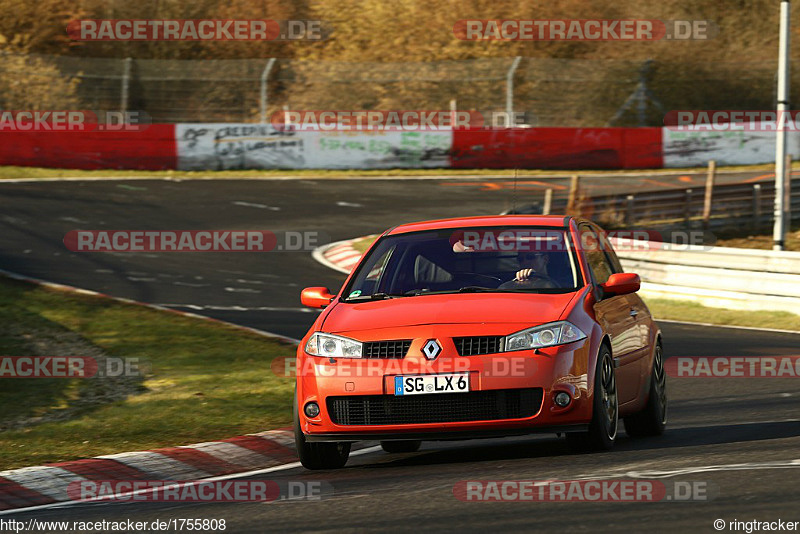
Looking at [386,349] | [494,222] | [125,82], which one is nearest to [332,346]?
[386,349]

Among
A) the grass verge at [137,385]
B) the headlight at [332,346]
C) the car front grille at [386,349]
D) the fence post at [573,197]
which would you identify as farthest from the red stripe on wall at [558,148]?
the car front grille at [386,349]

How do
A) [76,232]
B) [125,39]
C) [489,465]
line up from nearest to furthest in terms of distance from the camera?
[489,465]
[76,232]
[125,39]

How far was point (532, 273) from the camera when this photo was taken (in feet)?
28.5

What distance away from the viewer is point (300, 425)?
8133mm

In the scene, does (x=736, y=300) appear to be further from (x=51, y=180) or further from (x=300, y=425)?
(x=51, y=180)

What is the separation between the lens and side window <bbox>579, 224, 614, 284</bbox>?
9.05m

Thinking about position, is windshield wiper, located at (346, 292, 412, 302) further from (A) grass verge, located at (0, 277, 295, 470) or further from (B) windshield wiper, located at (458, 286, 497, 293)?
(A) grass verge, located at (0, 277, 295, 470)

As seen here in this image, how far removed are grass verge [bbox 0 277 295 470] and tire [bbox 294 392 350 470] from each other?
1.67 meters

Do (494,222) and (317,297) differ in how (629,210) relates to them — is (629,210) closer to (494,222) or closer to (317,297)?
(494,222)

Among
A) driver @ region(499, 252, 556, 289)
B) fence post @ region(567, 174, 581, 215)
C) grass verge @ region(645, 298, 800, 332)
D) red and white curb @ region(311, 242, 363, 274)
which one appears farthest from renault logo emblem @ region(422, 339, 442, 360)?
fence post @ region(567, 174, 581, 215)

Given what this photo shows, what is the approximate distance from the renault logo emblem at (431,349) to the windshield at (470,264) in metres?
0.90

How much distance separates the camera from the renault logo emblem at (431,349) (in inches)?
302

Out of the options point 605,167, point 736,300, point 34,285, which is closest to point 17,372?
point 34,285

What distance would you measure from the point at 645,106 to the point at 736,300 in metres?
30.7
